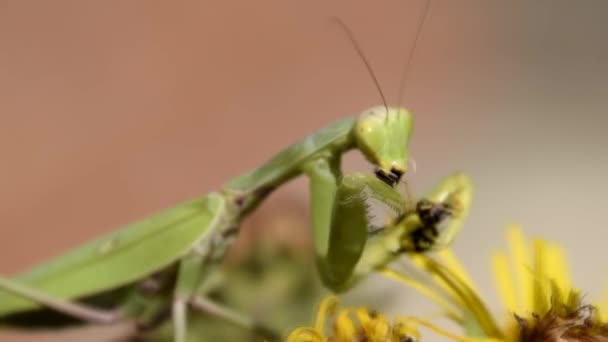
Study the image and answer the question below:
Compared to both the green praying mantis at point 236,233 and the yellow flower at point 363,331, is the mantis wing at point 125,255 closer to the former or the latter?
the green praying mantis at point 236,233

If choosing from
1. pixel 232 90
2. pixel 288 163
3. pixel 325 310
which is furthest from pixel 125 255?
pixel 232 90

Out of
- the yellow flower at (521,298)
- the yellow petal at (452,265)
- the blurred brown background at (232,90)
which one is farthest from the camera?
the blurred brown background at (232,90)

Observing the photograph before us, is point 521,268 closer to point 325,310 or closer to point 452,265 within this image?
point 452,265

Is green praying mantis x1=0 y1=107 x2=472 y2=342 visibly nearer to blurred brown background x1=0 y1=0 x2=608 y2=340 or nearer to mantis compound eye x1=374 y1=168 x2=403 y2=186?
mantis compound eye x1=374 y1=168 x2=403 y2=186

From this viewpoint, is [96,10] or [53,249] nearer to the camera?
[53,249]

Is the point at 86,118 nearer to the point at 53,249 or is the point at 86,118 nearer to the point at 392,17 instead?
the point at 53,249

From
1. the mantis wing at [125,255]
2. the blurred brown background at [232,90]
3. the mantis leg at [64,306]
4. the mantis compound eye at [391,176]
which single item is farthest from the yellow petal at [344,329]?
the blurred brown background at [232,90]

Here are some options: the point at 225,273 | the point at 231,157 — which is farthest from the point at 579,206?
the point at 231,157
